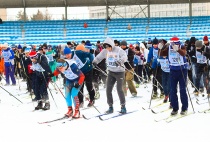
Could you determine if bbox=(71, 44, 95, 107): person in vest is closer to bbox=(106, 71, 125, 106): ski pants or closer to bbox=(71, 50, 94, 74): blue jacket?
bbox=(71, 50, 94, 74): blue jacket

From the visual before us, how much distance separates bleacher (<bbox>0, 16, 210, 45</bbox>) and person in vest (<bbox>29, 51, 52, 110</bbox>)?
19983 millimetres

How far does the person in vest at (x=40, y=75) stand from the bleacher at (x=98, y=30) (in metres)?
20.0

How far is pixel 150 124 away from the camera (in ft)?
26.4

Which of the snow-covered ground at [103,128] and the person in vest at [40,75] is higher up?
the person in vest at [40,75]

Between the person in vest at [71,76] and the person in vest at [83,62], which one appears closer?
the person in vest at [71,76]

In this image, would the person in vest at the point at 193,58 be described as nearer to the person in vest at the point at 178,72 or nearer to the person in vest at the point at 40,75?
the person in vest at the point at 178,72

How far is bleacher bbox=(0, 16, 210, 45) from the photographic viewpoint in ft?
102

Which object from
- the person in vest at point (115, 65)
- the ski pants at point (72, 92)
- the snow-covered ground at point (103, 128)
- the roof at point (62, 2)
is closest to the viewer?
the snow-covered ground at point (103, 128)

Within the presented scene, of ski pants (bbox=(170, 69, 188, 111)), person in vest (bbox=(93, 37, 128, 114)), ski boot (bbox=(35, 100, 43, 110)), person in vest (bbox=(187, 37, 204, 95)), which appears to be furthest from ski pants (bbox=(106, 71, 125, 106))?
person in vest (bbox=(187, 37, 204, 95))

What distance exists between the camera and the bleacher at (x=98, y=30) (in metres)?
30.9

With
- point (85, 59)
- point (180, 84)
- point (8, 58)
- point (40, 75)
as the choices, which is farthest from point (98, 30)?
point (180, 84)

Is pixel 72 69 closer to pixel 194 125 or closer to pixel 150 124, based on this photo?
pixel 150 124

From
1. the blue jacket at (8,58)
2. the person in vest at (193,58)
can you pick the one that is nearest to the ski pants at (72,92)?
the person in vest at (193,58)

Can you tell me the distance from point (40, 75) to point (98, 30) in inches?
895
